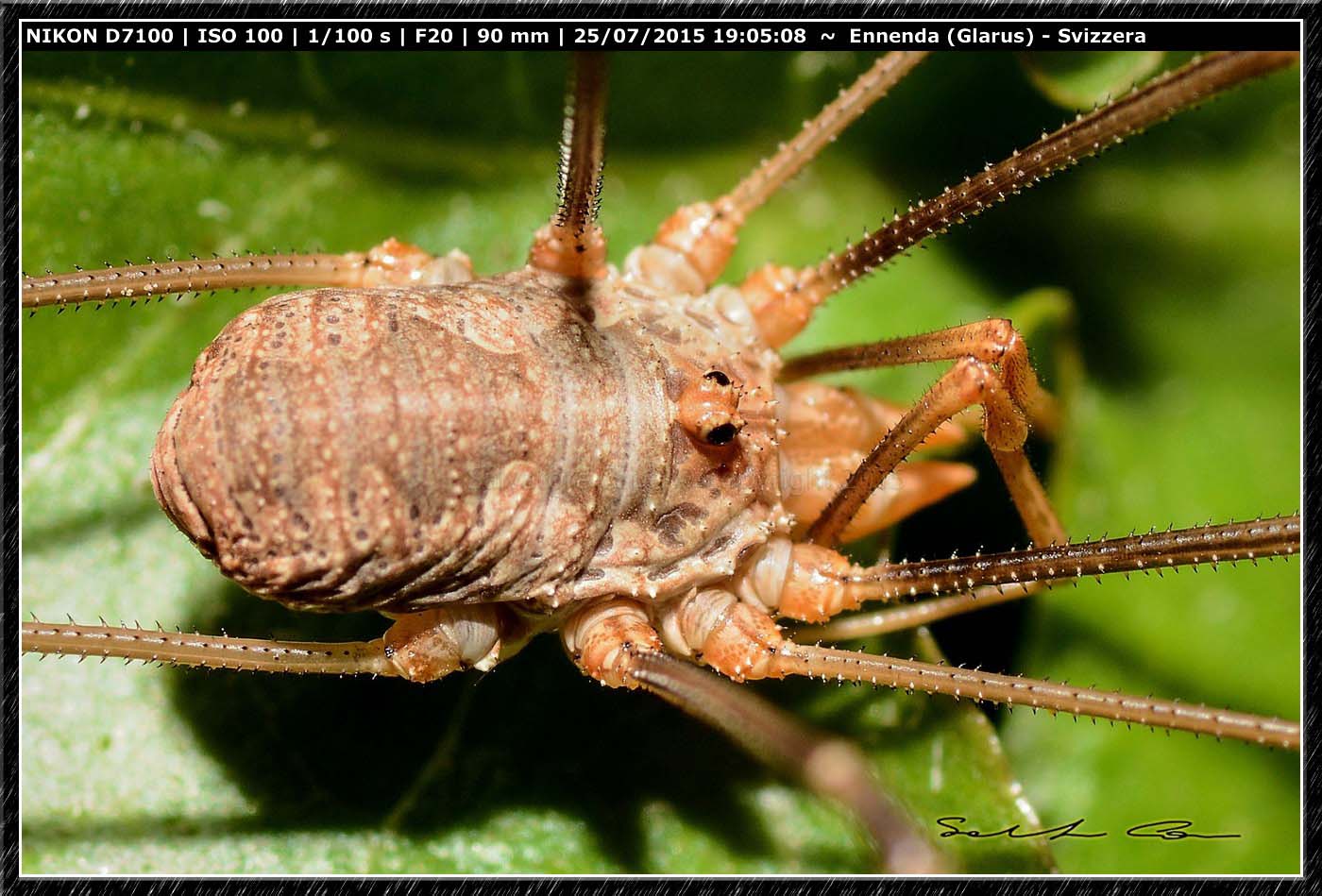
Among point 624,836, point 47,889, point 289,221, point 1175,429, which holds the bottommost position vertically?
point 47,889

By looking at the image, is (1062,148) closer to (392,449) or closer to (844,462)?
(844,462)

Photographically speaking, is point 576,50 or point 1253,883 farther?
point 1253,883

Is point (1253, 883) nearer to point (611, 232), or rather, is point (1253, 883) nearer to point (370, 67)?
point (611, 232)

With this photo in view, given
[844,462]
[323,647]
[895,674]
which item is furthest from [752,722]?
[323,647]

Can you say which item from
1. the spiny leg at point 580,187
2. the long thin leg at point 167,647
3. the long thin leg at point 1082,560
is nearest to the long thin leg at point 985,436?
the long thin leg at point 1082,560

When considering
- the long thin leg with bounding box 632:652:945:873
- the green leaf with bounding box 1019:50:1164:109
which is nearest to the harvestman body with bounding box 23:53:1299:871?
the long thin leg with bounding box 632:652:945:873

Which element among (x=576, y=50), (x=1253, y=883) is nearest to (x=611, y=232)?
(x=576, y=50)

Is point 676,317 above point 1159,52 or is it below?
below

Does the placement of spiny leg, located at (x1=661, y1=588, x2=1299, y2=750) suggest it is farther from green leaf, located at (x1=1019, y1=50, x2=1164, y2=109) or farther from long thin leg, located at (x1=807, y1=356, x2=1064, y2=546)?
green leaf, located at (x1=1019, y1=50, x2=1164, y2=109)

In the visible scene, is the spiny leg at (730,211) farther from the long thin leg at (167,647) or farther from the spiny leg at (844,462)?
the long thin leg at (167,647)
